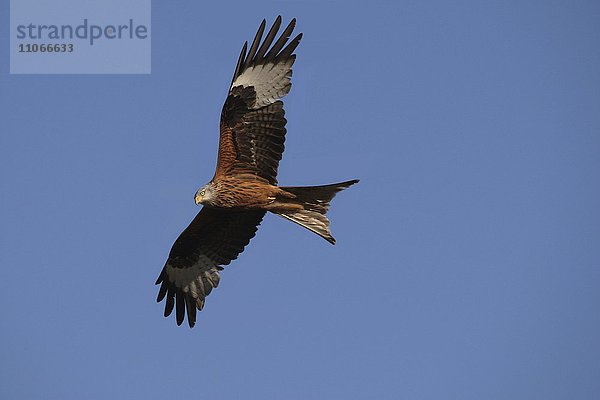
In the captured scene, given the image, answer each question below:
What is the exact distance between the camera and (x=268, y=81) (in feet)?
46.2

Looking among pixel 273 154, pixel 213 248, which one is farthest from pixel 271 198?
pixel 213 248

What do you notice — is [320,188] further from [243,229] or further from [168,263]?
[168,263]

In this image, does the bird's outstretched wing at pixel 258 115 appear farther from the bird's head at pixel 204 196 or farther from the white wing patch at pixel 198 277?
the white wing patch at pixel 198 277

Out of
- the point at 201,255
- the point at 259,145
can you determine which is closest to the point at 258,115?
the point at 259,145

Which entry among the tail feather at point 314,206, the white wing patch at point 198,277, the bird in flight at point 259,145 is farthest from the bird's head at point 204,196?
the white wing patch at point 198,277

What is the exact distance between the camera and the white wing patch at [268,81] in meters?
14.0

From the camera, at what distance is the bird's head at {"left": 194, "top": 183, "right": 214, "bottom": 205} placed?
13.9 m

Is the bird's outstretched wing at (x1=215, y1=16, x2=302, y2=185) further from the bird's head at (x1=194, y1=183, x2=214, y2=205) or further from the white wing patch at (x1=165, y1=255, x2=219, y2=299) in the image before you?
the white wing patch at (x1=165, y1=255, x2=219, y2=299)

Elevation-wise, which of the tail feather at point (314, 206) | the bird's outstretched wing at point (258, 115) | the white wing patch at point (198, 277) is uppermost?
the bird's outstretched wing at point (258, 115)

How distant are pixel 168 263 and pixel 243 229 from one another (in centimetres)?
108

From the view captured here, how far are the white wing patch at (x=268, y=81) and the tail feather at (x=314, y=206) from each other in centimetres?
103

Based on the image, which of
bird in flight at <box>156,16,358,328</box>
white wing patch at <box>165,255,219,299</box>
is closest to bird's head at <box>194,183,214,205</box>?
bird in flight at <box>156,16,358,328</box>

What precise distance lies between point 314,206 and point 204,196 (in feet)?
4.00

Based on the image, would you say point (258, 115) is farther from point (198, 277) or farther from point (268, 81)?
point (198, 277)
